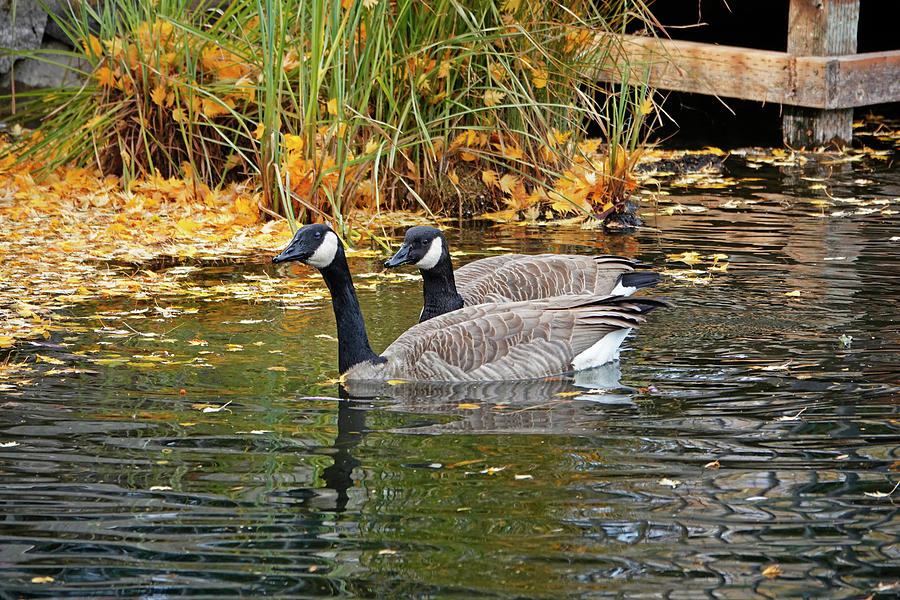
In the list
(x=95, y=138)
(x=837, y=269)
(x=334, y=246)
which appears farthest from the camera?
(x=95, y=138)

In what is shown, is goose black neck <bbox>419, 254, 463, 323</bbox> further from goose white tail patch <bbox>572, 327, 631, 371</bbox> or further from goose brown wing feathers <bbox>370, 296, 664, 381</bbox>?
goose white tail patch <bbox>572, 327, 631, 371</bbox>

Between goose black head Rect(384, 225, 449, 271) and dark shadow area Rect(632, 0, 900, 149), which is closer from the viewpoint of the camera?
goose black head Rect(384, 225, 449, 271)

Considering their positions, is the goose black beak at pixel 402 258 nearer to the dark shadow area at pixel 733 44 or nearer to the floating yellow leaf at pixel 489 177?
the floating yellow leaf at pixel 489 177

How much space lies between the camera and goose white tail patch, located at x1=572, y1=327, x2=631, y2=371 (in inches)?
277

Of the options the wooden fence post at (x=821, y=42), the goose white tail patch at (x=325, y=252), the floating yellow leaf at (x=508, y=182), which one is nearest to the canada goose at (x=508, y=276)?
the goose white tail patch at (x=325, y=252)

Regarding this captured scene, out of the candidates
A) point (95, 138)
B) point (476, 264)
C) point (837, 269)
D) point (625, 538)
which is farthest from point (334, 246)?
point (95, 138)

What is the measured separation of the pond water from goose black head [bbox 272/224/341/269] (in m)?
0.67

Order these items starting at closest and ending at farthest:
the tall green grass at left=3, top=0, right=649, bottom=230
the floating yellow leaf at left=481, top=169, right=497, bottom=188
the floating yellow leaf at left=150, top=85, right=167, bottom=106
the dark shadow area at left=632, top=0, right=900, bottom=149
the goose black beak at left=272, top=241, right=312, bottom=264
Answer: the goose black beak at left=272, top=241, right=312, bottom=264 < the tall green grass at left=3, top=0, right=649, bottom=230 < the floating yellow leaf at left=150, top=85, right=167, bottom=106 < the floating yellow leaf at left=481, top=169, right=497, bottom=188 < the dark shadow area at left=632, top=0, right=900, bottom=149

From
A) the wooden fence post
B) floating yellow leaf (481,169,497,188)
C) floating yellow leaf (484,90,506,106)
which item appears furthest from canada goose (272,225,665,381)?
the wooden fence post

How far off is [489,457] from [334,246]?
6.23 ft

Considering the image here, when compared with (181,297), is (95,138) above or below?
above

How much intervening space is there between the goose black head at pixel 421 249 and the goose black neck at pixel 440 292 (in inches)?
3.7

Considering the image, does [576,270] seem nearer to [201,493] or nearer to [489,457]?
[489,457]

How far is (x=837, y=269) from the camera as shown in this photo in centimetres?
893
